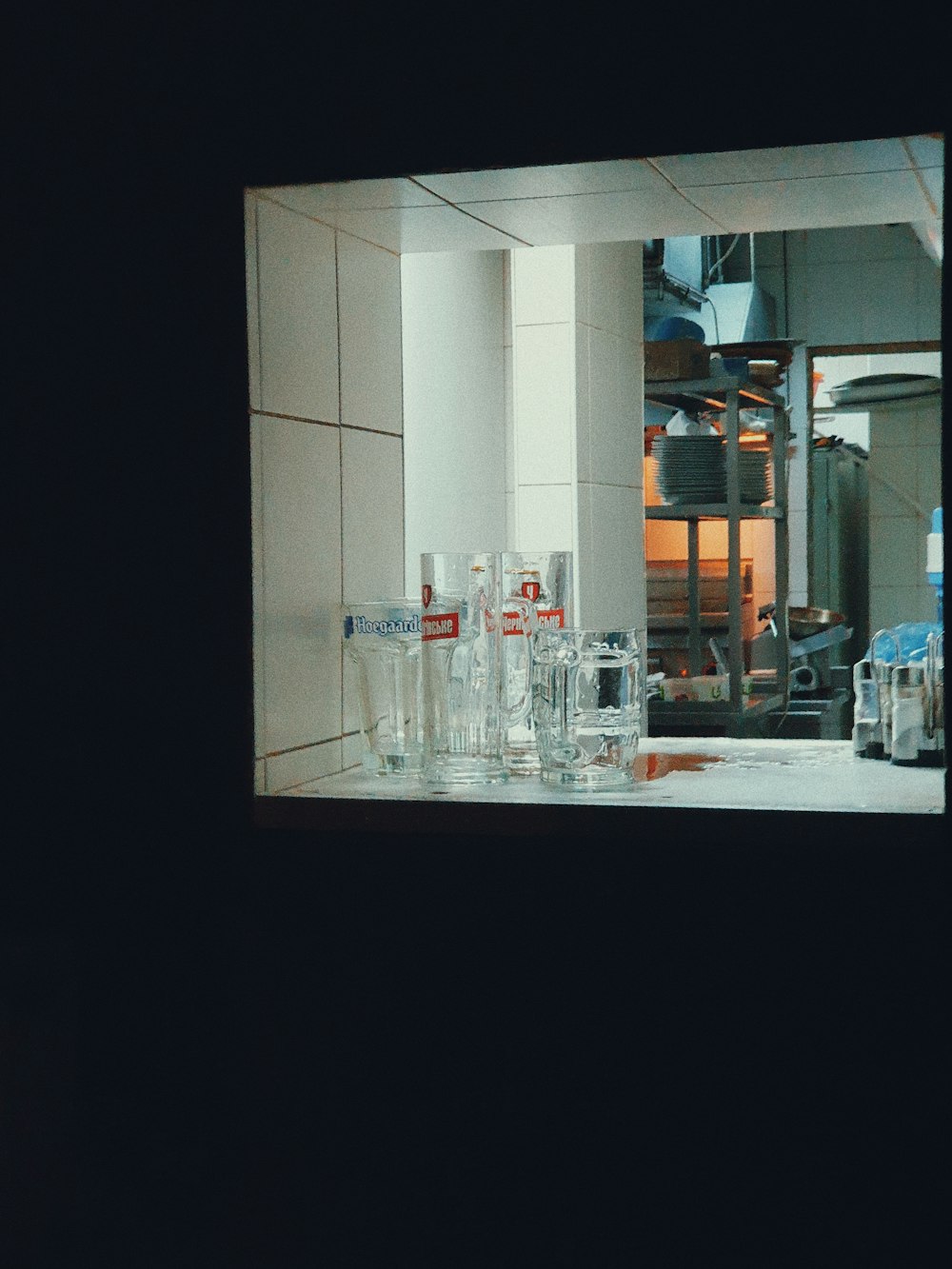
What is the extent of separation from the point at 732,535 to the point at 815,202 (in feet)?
9.18

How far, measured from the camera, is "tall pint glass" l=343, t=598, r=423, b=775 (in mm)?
1590

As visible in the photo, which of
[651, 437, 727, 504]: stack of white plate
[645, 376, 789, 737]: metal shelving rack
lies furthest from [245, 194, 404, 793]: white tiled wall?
[651, 437, 727, 504]: stack of white plate

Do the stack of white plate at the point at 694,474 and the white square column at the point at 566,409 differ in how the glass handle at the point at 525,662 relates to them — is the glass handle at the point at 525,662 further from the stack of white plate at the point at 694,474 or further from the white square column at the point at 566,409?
the stack of white plate at the point at 694,474

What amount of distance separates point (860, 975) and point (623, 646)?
0.38 meters

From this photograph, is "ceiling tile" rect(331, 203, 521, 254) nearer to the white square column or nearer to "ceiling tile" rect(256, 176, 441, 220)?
"ceiling tile" rect(256, 176, 441, 220)

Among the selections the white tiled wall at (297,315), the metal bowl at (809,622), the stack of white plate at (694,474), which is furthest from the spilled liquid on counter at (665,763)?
the metal bowl at (809,622)

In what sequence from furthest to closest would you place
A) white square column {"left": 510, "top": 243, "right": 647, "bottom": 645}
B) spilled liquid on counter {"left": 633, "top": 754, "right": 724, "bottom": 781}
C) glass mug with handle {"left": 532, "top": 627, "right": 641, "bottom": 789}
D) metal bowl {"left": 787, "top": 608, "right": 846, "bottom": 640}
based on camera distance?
1. metal bowl {"left": 787, "top": 608, "right": 846, "bottom": 640}
2. white square column {"left": 510, "top": 243, "right": 647, "bottom": 645}
3. spilled liquid on counter {"left": 633, "top": 754, "right": 724, "bottom": 781}
4. glass mug with handle {"left": 532, "top": 627, "right": 641, "bottom": 789}

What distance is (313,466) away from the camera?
1.62m

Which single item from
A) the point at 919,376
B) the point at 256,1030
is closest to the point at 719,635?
the point at 919,376

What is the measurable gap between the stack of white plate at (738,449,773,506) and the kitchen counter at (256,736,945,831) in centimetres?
276

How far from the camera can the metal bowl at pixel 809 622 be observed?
5402 millimetres

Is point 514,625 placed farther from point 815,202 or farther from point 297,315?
point 815,202

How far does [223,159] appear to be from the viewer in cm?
142

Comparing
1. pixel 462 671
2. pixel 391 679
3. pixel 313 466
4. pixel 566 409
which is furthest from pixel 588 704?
pixel 566 409
